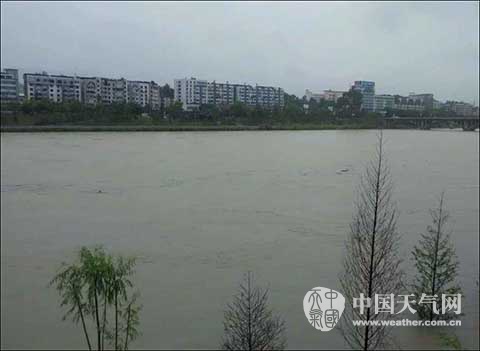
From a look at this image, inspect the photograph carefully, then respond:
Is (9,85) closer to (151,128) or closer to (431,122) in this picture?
(151,128)

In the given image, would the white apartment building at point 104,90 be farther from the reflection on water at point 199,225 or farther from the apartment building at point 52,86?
the reflection on water at point 199,225

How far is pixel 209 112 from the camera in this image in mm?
16516

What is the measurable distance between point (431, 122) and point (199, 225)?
20159 mm

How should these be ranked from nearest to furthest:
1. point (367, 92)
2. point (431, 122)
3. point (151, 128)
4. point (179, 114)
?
1. point (151, 128)
2. point (179, 114)
3. point (431, 122)
4. point (367, 92)

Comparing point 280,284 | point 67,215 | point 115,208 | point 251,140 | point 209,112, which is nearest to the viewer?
point 280,284

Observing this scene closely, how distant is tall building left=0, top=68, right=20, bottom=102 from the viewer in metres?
15.0

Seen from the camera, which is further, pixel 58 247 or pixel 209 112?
pixel 209 112

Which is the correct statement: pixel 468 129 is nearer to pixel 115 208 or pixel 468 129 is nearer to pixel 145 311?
pixel 115 208

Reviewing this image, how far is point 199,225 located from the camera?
4.66 m

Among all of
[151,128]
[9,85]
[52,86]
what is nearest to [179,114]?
[151,128]

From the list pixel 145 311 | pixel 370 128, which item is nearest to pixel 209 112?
pixel 370 128

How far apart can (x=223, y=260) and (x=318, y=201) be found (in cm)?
238

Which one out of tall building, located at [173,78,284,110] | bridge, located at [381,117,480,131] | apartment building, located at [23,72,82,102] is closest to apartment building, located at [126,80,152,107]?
tall building, located at [173,78,284,110]

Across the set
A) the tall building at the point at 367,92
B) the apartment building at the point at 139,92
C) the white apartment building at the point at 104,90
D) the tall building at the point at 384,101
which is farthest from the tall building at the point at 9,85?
the tall building at the point at 384,101
